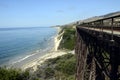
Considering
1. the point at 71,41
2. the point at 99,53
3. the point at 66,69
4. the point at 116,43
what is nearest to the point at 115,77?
the point at 116,43

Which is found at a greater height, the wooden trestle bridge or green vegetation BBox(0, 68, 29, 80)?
the wooden trestle bridge

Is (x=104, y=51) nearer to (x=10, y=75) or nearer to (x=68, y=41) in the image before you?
(x=10, y=75)

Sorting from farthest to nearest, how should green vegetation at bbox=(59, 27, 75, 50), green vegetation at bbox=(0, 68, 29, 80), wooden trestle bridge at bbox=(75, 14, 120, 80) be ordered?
green vegetation at bbox=(59, 27, 75, 50) → green vegetation at bbox=(0, 68, 29, 80) → wooden trestle bridge at bbox=(75, 14, 120, 80)

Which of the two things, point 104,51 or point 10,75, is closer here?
point 104,51

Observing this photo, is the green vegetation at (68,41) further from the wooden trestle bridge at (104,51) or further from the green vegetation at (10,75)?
the wooden trestle bridge at (104,51)

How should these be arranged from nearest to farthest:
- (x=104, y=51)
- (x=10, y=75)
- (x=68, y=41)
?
(x=104, y=51) → (x=10, y=75) → (x=68, y=41)

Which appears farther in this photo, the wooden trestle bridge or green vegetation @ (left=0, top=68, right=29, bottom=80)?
green vegetation @ (left=0, top=68, right=29, bottom=80)

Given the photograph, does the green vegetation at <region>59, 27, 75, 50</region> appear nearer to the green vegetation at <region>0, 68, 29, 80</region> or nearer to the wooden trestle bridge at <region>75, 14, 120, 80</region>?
the green vegetation at <region>0, 68, 29, 80</region>

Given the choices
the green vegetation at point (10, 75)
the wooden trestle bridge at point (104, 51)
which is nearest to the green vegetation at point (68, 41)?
the green vegetation at point (10, 75)

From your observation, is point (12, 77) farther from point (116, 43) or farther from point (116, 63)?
point (116, 43)

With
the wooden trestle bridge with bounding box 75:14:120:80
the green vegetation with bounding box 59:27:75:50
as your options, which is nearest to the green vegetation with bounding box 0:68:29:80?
the wooden trestle bridge with bounding box 75:14:120:80

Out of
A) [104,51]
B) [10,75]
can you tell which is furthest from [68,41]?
[104,51]

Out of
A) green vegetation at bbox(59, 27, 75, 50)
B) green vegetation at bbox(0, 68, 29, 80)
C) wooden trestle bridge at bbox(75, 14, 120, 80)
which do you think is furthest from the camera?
green vegetation at bbox(59, 27, 75, 50)

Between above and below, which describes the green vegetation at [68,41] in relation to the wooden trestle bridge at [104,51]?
below
